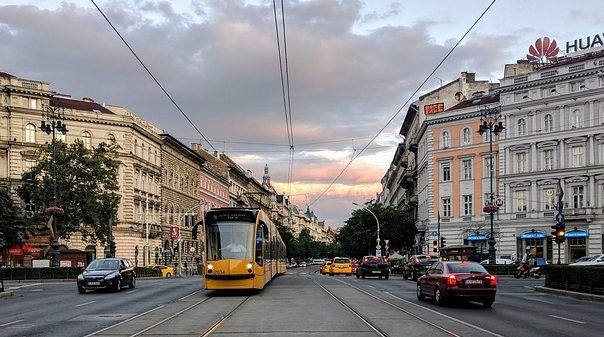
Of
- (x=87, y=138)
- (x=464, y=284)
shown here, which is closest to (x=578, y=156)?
(x=464, y=284)

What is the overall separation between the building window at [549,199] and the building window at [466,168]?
865 centimetres

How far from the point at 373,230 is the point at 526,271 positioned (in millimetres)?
41566

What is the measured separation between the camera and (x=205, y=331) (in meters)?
15.2

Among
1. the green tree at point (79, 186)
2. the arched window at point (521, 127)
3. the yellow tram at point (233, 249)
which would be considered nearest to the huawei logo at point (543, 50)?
the arched window at point (521, 127)

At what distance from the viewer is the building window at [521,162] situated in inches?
2611

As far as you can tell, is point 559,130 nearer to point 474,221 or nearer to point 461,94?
point 474,221

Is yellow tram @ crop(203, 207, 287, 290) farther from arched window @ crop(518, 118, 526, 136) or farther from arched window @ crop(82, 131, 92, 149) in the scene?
arched window @ crop(82, 131, 92, 149)

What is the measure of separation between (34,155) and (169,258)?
23.5m

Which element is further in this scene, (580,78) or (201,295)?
(580,78)

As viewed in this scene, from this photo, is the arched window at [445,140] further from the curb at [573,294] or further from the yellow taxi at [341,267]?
the curb at [573,294]

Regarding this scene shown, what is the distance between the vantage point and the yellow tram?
25.7 m

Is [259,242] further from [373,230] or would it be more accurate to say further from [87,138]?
[373,230]

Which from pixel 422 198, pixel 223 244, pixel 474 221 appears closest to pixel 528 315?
pixel 223 244

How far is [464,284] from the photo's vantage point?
21.9 metres
